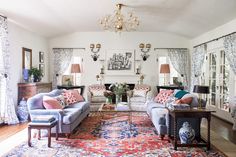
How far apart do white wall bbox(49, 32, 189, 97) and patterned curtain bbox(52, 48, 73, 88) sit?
11.7 inches

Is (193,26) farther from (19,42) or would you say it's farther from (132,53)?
(19,42)

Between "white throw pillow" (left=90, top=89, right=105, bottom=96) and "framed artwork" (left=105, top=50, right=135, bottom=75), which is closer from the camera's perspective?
"white throw pillow" (left=90, top=89, right=105, bottom=96)

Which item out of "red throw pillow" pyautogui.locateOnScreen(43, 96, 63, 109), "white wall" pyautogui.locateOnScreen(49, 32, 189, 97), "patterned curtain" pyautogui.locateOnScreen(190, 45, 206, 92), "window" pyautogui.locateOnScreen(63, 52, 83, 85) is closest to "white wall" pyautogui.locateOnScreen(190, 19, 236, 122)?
"patterned curtain" pyautogui.locateOnScreen(190, 45, 206, 92)

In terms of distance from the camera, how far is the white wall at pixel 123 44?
9.50m

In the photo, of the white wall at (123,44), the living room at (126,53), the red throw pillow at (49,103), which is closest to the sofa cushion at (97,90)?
the living room at (126,53)

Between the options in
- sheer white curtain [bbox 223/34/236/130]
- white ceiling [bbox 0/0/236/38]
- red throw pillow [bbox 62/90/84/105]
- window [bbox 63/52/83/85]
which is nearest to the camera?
white ceiling [bbox 0/0/236/38]

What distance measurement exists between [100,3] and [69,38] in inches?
154

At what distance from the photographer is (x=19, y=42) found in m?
6.96

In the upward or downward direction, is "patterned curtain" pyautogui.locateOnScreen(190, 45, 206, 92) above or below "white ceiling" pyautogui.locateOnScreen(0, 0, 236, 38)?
below

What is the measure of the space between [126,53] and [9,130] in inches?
212

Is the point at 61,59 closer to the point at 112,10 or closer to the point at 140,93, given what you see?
the point at 140,93

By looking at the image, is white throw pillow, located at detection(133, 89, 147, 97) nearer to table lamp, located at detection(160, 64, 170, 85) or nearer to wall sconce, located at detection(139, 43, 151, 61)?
table lamp, located at detection(160, 64, 170, 85)

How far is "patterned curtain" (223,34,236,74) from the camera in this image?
19.1 ft

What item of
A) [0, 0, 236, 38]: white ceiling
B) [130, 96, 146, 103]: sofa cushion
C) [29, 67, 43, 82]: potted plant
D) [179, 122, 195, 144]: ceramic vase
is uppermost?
[0, 0, 236, 38]: white ceiling
